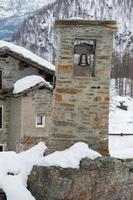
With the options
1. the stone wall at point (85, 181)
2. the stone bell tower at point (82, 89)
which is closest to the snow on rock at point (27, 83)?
the stone bell tower at point (82, 89)

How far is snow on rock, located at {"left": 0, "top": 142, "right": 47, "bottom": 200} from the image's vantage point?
12398 mm

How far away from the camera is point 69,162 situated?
1291 cm

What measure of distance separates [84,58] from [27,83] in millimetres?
14113

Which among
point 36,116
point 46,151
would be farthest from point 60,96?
point 36,116

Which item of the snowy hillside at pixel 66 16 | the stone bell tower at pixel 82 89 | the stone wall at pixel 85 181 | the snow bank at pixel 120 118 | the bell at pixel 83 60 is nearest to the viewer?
the stone wall at pixel 85 181

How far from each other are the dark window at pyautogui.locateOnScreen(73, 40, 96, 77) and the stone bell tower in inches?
2.2

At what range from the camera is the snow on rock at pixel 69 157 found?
504 inches

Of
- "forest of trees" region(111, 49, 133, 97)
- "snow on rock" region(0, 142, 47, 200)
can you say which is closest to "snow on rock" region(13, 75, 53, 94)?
"snow on rock" region(0, 142, 47, 200)

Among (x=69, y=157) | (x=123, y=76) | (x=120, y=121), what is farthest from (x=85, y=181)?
(x=123, y=76)

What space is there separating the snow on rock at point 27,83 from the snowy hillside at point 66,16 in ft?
268

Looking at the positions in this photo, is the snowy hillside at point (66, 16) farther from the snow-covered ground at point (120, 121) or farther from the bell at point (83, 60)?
the bell at point (83, 60)

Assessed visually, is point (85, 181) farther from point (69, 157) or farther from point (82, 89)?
point (82, 89)

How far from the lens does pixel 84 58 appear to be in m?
13.8

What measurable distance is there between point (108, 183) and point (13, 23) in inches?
6750
